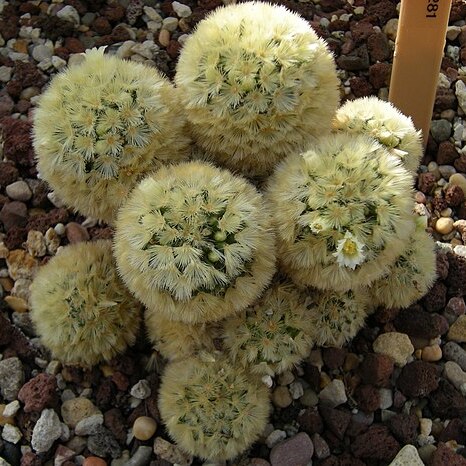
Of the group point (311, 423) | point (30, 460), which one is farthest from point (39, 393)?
point (311, 423)

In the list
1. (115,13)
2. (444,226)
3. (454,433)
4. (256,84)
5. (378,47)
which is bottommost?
(454,433)

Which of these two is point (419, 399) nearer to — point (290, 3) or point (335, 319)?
point (335, 319)

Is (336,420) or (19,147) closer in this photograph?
(336,420)

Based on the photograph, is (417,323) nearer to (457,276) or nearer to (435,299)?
(435,299)

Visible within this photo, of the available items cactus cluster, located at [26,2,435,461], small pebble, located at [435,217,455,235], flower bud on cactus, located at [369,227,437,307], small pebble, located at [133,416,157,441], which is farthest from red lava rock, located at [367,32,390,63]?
small pebble, located at [133,416,157,441]

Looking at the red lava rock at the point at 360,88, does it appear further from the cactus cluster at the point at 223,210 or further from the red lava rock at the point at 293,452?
the red lava rock at the point at 293,452

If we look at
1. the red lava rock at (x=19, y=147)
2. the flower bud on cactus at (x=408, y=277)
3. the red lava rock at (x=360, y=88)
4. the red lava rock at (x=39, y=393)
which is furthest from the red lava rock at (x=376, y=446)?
the red lava rock at (x=19, y=147)

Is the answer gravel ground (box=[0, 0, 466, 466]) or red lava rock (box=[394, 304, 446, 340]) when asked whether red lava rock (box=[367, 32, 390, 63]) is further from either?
red lava rock (box=[394, 304, 446, 340])
